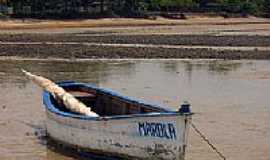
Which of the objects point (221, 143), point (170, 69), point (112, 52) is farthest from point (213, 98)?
point (112, 52)

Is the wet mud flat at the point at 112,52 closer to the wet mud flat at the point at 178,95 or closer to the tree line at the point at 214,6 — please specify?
the wet mud flat at the point at 178,95

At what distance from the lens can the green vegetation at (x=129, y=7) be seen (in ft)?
244

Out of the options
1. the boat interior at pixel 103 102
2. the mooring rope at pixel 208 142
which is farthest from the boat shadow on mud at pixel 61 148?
the mooring rope at pixel 208 142

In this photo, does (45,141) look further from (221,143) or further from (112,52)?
(112,52)

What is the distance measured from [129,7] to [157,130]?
226ft

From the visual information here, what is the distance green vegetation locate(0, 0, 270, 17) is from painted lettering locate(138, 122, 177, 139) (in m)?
60.5

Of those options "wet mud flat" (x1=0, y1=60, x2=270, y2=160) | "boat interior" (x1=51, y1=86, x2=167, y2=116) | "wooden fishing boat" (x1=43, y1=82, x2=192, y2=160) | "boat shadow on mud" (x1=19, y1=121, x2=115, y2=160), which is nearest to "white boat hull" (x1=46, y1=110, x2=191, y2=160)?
"wooden fishing boat" (x1=43, y1=82, x2=192, y2=160)

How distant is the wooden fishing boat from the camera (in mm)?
12547

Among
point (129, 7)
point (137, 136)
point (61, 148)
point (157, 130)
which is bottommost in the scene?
point (129, 7)

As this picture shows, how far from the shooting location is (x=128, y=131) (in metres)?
13.0

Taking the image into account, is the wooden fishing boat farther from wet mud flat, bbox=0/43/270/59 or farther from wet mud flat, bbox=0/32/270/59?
wet mud flat, bbox=0/32/270/59

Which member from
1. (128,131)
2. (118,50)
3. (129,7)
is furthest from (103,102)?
(129,7)

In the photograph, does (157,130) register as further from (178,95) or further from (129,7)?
(129,7)

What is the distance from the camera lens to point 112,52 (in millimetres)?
37156
